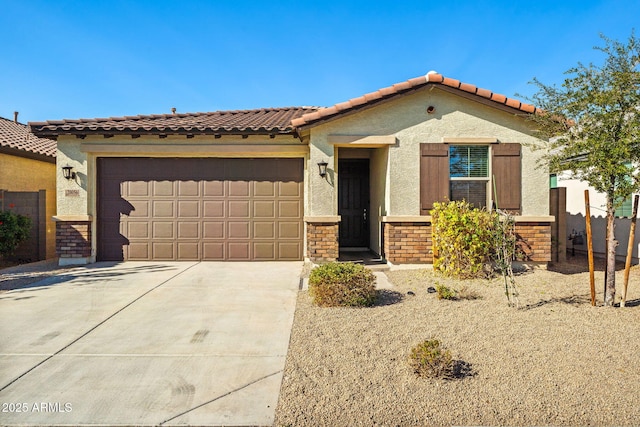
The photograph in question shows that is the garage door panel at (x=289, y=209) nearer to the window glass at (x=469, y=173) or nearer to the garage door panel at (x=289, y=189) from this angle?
the garage door panel at (x=289, y=189)

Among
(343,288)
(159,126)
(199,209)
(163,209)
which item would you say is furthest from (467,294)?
(159,126)

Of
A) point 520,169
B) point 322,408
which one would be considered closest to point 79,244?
point 322,408

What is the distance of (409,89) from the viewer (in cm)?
785

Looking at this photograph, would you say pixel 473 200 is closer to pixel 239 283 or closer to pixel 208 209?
pixel 239 283

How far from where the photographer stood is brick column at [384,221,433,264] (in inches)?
313

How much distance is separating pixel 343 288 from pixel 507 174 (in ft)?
16.7

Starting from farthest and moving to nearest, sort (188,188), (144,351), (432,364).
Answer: (188,188) → (144,351) → (432,364)

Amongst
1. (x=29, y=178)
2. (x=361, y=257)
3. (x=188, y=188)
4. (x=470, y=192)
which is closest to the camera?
(x=470, y=192)

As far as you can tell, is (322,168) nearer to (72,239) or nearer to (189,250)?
(189,250)

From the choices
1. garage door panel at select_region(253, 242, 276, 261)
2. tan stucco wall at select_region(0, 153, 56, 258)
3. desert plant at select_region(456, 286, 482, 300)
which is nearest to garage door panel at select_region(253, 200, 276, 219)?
garage door panel at select_region(253, 242, 276, 261)

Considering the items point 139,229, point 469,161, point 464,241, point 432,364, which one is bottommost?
point 432,364

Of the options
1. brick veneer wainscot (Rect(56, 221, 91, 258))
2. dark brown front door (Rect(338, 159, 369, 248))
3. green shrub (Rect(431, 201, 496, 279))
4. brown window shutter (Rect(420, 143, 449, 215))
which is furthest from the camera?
dark brown front door (Rect(338, 159, 369, 248))

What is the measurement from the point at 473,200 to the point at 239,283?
537 cm

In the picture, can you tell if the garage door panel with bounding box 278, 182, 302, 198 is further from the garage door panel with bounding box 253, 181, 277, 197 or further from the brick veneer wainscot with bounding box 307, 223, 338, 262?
the brick veneer wainscot with bounding box 307, 223, 338, 262
